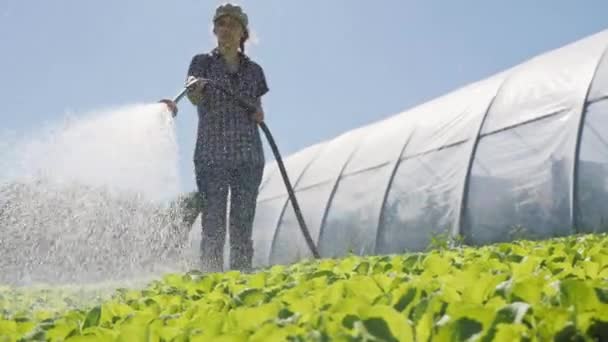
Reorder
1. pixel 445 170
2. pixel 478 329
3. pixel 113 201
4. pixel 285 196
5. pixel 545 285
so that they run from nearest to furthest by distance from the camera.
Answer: pixel 478 329, pixel 545 285, pixel 113 201, pixel 445 170, pixel 285 196

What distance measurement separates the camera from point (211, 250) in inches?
190

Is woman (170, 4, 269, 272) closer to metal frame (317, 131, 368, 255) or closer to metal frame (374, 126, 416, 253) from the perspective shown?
metal frame (374, 126, 416, 253)

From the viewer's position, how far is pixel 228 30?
5113 mm

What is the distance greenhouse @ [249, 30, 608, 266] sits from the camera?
708 cm

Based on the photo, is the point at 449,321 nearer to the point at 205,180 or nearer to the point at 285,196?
the point at 205,180

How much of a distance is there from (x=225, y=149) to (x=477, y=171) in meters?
4.01

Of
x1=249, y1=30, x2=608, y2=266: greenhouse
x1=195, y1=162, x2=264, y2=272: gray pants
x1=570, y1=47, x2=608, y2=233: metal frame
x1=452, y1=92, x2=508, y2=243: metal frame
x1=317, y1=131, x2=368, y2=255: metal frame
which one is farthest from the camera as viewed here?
x1=317, y1=131, x2=368, y2=255: metal frame

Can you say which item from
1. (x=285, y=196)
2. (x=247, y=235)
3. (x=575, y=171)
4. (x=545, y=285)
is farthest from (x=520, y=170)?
(x=545, y=285)

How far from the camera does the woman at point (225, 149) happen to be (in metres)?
4.89

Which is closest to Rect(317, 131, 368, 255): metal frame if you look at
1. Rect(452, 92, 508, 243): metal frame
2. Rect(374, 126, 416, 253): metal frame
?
Rect(374, 126, 416, 253): metal frame

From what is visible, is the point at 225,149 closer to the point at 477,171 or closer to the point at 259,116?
the point at 259,116

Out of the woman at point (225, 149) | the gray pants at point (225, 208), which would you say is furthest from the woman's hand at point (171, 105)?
the gray pants at point (225, 208)

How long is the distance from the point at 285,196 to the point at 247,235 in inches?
260

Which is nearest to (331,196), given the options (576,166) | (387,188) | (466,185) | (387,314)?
(387,188)
